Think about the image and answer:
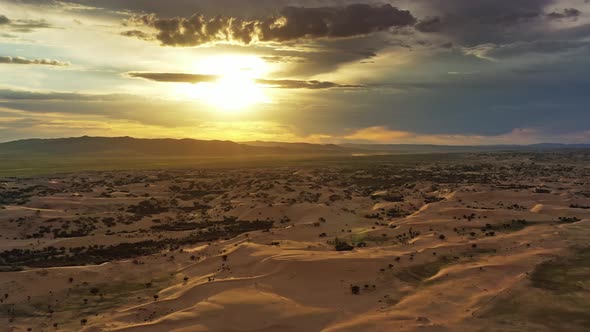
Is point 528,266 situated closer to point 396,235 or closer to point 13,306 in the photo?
point 396,235

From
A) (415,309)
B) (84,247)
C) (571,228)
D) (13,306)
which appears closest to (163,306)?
(13,306)

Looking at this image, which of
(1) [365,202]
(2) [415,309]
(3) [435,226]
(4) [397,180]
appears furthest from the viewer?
(4) [397,180]

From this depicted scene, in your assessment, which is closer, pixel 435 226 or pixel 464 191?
pixel 435 226

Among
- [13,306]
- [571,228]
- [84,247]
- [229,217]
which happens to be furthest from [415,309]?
[229,217]

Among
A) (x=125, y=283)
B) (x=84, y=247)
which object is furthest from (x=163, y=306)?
(x=84, y=247)

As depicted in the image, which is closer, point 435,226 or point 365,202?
point 435,226

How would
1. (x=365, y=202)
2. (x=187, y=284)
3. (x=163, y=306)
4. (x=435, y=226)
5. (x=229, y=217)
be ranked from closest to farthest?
(x=163, y=306), (x=187, y=284), (x=435, y=226), (x=229, y=217), (x=365, y=202)

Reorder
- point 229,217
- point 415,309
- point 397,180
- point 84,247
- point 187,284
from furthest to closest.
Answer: point 397,180 < point 229,217 < point 84,247 < point 187,284 < point 415,309

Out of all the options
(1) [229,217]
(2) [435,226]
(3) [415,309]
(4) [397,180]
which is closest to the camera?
(3) [415,309]

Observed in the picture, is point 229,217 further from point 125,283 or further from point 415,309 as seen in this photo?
point 415,309
